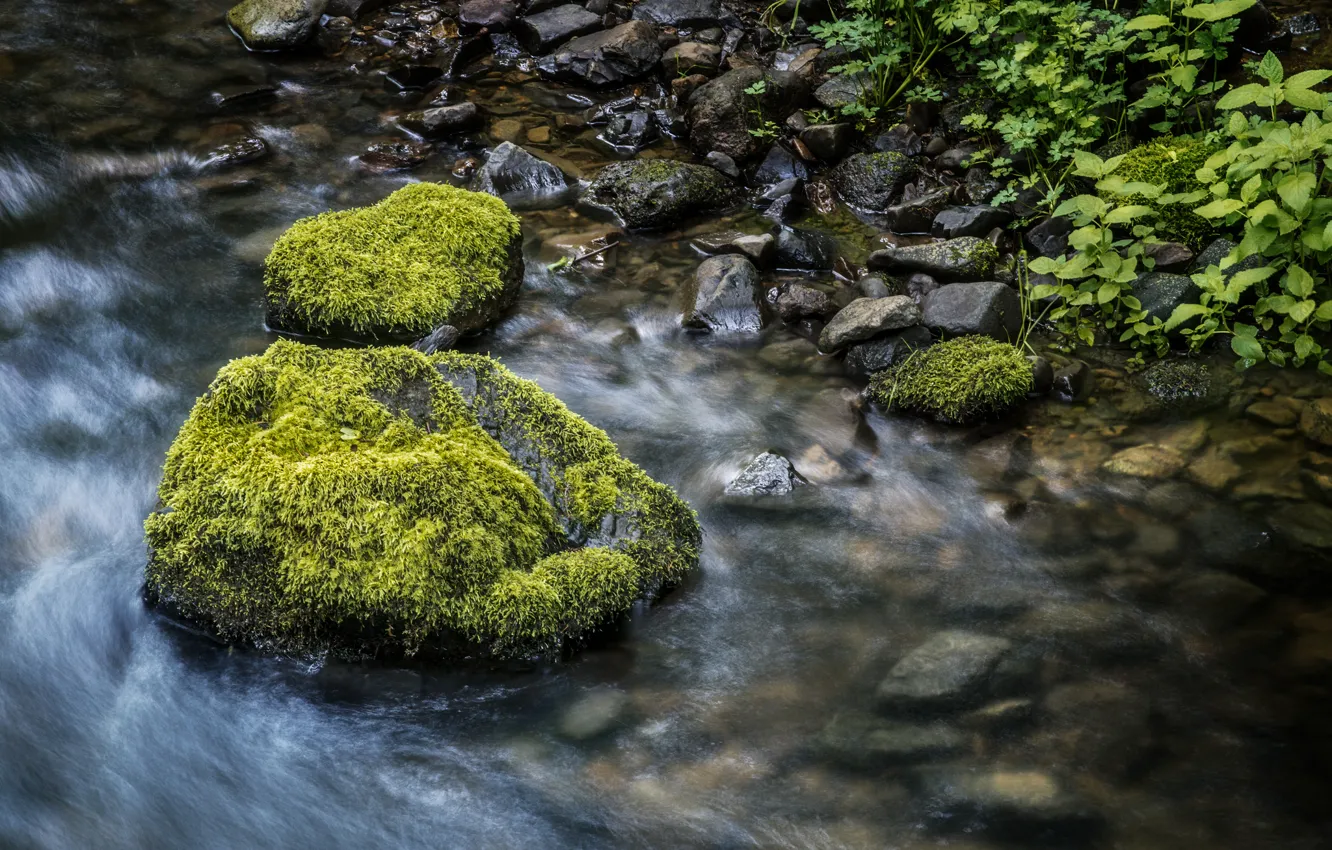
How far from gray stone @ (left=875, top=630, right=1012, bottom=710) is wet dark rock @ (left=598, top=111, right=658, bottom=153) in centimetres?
532

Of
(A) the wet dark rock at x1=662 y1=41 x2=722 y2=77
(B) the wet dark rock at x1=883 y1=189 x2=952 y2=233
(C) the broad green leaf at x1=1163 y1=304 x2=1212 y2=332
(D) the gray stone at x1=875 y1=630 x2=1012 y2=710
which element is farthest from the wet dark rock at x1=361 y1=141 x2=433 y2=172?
(D) the gray stone at x1=875 y1=630 x2=1012 y2=710

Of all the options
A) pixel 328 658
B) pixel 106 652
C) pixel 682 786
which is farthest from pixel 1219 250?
pixel 106 652

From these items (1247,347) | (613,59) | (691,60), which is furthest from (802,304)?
(613,59)

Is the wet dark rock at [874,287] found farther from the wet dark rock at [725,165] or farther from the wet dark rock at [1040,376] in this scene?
the wet dark rock at [725,165]

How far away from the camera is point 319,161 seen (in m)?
A: 8.03

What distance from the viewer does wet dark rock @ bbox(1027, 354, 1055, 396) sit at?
5.70 m

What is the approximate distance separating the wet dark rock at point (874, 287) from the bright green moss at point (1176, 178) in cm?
150

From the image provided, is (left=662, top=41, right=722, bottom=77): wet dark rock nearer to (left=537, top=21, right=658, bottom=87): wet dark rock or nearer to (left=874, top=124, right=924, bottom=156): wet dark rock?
(left=537, top=21, right=658, bottom=87): wet dark rock

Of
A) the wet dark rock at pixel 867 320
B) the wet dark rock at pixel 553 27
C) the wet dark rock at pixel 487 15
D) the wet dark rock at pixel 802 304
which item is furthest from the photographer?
the wet dark rock at pixel 487 15

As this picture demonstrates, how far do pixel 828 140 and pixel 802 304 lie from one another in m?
1.96

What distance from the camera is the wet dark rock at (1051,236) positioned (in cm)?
669

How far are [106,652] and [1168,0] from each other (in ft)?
22.8

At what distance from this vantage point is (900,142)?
7777 mm

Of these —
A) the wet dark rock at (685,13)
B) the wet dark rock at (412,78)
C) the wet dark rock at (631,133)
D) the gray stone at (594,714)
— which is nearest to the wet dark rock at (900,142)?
the wet dark rock at (631,133)
